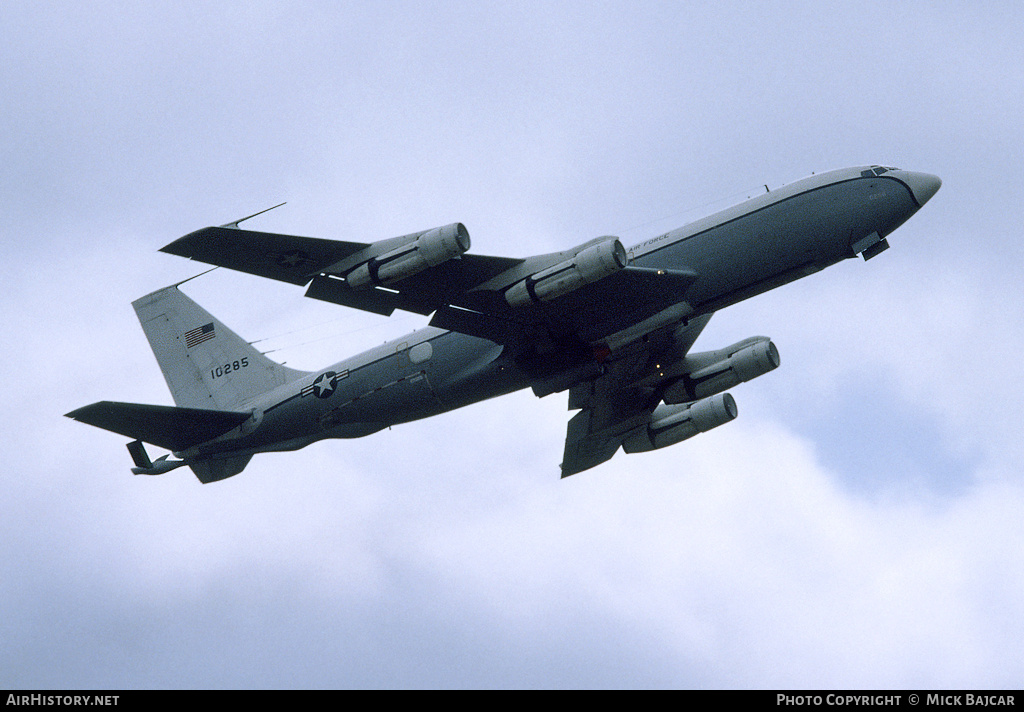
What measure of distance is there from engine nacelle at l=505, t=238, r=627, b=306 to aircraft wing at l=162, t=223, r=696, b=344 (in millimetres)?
69

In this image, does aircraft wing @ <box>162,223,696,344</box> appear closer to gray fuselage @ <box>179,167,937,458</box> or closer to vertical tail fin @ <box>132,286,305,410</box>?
gray fuselage @ <box>179,167,937,458</box>

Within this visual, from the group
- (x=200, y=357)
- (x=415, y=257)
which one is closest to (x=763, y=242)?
(x=415, y=257)

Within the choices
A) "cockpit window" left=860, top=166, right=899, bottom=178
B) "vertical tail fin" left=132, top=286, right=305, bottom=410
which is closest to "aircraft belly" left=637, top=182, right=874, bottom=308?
"cockpit window" left=860, top=166, right=899, bottom=178

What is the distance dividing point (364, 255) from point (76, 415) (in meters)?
12.0

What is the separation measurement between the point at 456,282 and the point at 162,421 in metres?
13.5

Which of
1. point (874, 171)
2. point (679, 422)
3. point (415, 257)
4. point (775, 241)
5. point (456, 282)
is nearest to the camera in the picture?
point (415, 257)

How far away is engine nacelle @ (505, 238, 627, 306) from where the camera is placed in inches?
1350

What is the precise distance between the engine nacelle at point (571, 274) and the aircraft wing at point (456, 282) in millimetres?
69

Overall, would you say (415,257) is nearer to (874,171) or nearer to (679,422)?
(874,171)

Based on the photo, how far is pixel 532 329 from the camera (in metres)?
38.0
